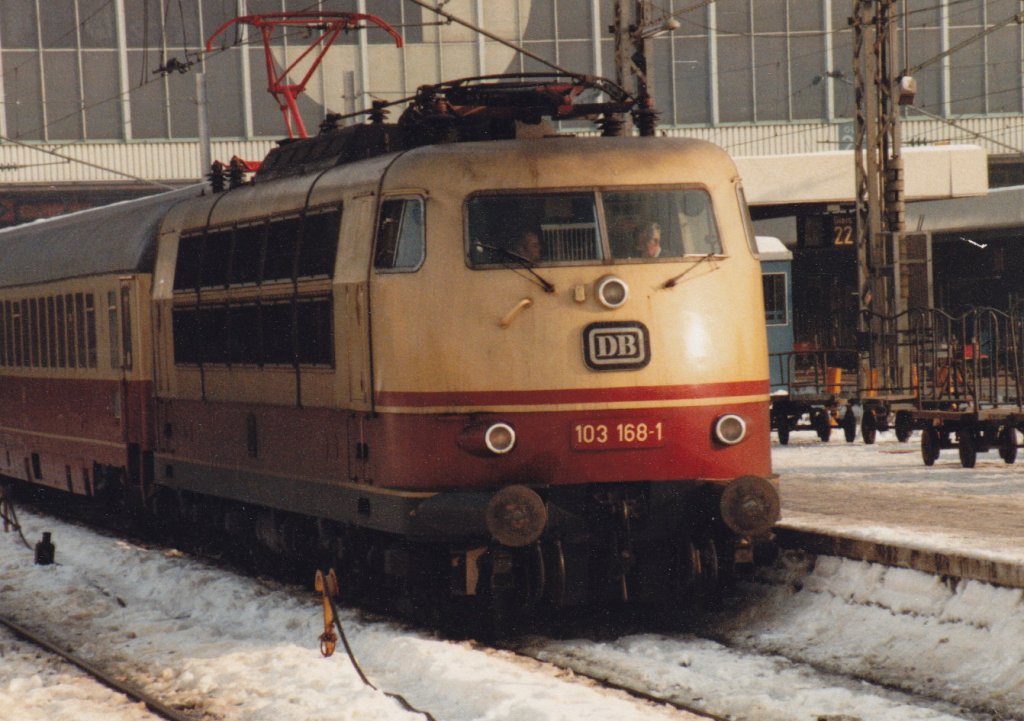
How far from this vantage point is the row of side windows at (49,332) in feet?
56.3

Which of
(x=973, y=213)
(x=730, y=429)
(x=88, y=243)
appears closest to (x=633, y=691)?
(x=730, y=429)

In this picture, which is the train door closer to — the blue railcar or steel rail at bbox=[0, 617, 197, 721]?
steel rail at bbox=[0, 617, 197, 721]

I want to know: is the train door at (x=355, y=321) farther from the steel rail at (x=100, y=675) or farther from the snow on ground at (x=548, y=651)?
the steel rail at (x=100, y=675)

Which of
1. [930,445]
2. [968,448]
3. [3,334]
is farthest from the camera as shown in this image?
[3,334]

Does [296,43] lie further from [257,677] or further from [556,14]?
[257,677]

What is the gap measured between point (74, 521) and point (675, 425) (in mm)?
10374

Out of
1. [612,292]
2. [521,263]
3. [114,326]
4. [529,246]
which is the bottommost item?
[114,326]

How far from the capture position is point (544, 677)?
950 cm

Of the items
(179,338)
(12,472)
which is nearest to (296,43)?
(12,472)

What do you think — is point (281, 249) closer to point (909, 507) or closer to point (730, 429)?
point (730, 429)

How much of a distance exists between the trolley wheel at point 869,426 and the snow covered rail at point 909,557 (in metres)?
11.8

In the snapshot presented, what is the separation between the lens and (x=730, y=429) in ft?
35.4

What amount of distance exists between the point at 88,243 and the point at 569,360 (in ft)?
26.9

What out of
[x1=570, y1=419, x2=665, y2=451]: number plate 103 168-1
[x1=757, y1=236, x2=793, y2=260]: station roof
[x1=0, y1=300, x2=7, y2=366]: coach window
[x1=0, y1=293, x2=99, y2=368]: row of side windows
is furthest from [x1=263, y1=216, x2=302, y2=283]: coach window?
[x1=757, y1=236, x2=793, y2=260]: station roof
